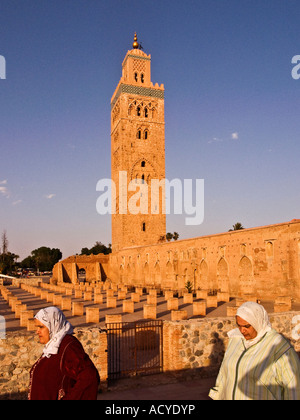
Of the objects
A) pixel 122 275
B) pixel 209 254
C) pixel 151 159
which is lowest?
pixel 122 275

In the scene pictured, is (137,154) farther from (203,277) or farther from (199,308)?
(199,308)

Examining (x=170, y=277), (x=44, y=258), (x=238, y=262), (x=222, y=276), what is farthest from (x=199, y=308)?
(x=44, y=258)

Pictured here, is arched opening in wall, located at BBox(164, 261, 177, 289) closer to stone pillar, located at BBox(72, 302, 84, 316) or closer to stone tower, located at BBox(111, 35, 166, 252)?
stone tower, located at BBox(111, 35, 166, 252)

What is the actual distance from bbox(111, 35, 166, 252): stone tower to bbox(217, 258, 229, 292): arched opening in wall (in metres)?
17.5

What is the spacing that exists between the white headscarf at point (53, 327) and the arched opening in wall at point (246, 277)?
1634cm

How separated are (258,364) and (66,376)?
1239mm

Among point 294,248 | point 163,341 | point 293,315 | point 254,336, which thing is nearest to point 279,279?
point 294,248

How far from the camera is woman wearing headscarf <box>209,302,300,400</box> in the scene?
7.18 ft

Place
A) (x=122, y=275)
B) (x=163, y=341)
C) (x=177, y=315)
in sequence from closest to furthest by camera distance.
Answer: (x=163, y=341)
(x=177, y=315)
(x=122, y=275)

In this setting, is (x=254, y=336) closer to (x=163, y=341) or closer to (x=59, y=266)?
(x=163, y=341)

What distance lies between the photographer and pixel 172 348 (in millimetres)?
6254

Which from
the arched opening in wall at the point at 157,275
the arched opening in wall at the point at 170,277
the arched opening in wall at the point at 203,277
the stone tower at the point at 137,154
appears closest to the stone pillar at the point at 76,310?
the arched opening in wall at the point at 203,277
